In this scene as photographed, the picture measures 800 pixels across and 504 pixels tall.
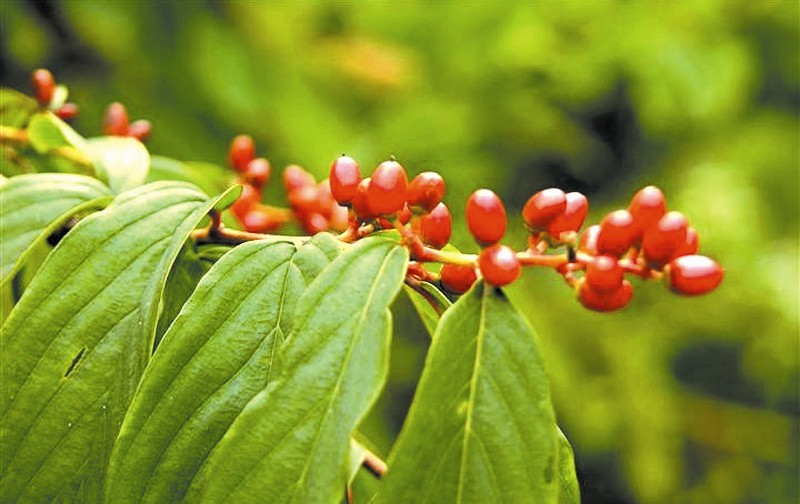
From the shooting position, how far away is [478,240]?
0.80 m

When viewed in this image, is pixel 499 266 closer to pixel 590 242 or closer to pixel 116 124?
pixel 590 242

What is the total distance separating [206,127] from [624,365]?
5.57 ft

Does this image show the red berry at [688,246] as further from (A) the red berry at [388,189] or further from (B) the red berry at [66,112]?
(B) the red berry at [66,112]

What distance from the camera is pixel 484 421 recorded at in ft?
2.36

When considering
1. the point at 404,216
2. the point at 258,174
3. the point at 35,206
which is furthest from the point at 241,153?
the point at 404,216

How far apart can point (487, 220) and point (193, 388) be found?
0.90ft

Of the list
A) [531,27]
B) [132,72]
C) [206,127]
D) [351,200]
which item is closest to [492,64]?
[531,27]

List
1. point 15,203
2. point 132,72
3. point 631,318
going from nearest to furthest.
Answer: point 15,203 → point 132,72 → point 631,318

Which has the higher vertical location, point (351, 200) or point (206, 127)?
point (351, 200)

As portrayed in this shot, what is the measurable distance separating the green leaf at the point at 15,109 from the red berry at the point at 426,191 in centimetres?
65

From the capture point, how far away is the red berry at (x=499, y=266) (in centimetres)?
74

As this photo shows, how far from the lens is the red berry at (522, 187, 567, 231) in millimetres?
828

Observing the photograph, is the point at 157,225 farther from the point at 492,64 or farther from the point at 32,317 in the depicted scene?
the point at 492,64

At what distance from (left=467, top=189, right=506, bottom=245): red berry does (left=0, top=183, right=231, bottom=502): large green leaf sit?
9.2 inches
